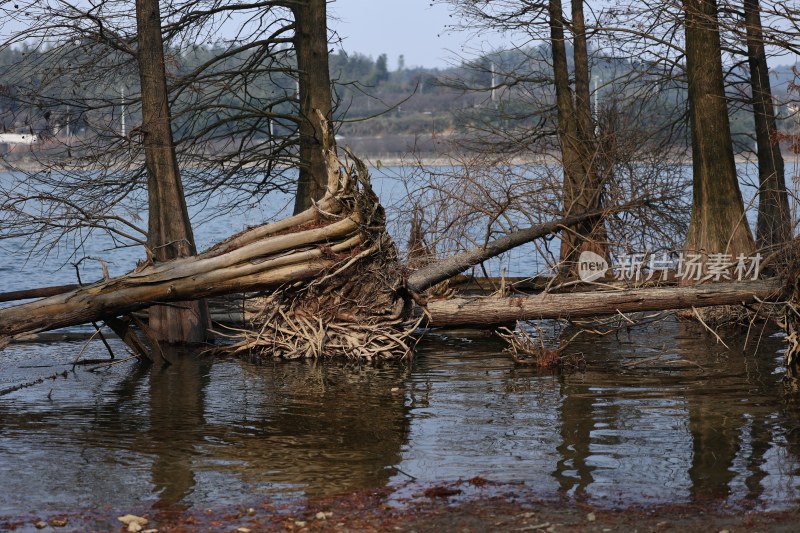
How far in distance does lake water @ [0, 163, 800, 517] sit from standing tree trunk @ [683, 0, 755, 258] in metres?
2.63

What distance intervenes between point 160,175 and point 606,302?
5.81m

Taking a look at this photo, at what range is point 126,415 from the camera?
9.05 meters

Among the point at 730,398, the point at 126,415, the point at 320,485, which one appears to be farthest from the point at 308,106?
the point at 320,485

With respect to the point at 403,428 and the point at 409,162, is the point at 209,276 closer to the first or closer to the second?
the point at 403,428

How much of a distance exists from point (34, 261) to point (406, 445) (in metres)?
21.2

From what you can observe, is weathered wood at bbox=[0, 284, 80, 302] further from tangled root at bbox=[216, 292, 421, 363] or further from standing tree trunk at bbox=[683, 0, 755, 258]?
standing tree trunk at bbox=[683, 0, 755, 258]

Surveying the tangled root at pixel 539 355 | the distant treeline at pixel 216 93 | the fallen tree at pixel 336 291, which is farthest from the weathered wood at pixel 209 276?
the distant treeline at pixel 216 93

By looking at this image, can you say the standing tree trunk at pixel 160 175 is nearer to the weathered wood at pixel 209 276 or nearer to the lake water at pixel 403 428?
the lake water at pixel 403 428

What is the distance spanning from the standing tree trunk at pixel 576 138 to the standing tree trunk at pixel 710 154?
1565 mm

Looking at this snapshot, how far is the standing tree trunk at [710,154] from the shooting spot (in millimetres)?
14578

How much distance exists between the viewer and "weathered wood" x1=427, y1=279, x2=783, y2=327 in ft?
37.8

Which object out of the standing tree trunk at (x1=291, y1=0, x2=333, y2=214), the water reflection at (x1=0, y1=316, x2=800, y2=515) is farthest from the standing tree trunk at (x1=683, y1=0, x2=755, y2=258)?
the standing tree trunk at (x1=291, y1=0, x2=333, y2=214)

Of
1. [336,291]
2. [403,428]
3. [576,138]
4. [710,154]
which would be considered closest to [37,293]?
[336,291]

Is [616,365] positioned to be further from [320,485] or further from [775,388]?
[320,485]
